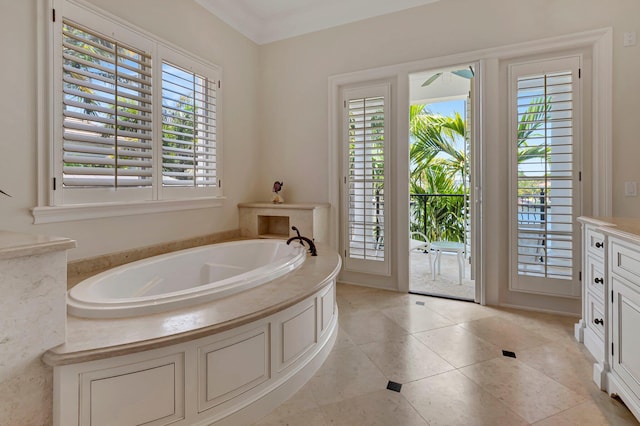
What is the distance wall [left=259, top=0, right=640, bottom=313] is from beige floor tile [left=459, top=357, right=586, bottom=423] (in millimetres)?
1120

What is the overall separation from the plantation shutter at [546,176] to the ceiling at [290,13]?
133 cm

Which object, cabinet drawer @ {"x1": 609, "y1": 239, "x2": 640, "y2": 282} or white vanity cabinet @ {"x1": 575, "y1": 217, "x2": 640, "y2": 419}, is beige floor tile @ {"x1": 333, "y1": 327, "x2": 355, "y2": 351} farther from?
cabinet drawer @ {"x1": 609, "y1": 239, "x2": 640, "y2": 282}

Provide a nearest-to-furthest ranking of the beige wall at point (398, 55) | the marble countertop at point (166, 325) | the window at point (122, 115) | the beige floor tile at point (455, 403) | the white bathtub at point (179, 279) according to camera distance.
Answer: the marble countertop at point (166, 325)
the white bathtub at point (179, 279)
the beige floor tile at point (455, 403)
the window at point (122, 115)
the beige wall at point (398, 55)

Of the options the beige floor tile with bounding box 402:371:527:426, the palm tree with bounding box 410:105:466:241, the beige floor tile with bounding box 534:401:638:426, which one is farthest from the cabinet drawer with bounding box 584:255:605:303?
the palm tree with bounding box 410:105:466:241

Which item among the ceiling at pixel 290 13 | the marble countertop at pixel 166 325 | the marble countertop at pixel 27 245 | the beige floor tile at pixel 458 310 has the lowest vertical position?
the beige floor tile at pixel 458 310

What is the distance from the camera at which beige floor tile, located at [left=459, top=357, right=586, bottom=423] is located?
61.0 inches

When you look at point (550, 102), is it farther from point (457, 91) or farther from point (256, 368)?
point (256, 368)

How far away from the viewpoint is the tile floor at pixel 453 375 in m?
1.51

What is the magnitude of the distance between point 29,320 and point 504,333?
275 cm

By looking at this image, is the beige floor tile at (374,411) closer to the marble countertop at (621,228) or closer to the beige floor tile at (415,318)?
the beige floor tile at (415,318)

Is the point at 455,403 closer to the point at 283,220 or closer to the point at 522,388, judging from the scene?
the point at 522,388

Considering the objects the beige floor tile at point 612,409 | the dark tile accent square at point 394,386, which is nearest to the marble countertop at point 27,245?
the dark tile accent square at point 394,386

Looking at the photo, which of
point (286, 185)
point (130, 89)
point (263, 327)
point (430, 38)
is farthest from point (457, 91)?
point (263, 327)

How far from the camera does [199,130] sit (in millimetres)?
2914
